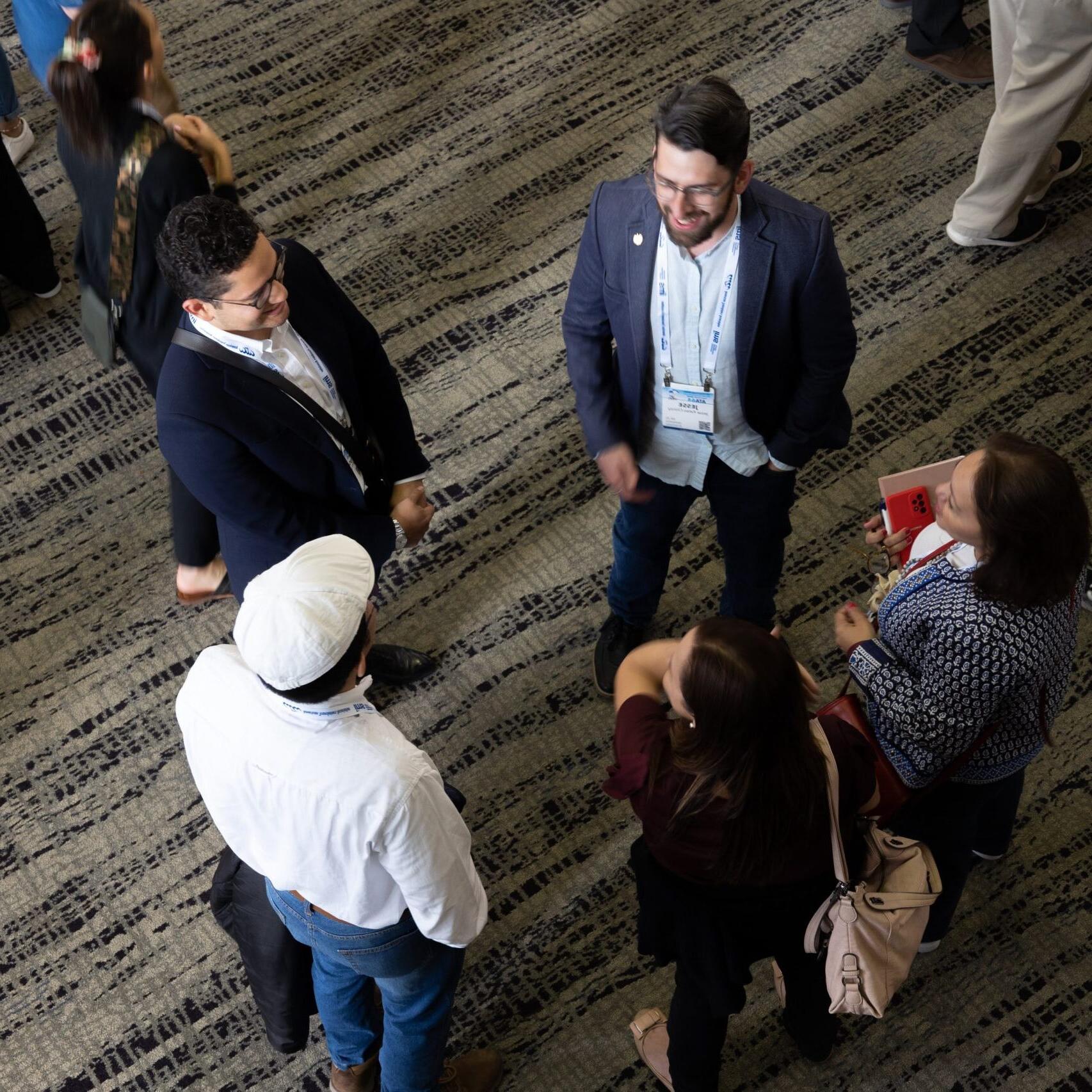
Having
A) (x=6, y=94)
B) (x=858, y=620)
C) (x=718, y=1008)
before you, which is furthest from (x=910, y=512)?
(x=6, y=94)

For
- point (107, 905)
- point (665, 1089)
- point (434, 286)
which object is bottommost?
point (665, 1089)

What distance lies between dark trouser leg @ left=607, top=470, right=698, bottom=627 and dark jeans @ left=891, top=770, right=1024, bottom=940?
864mm

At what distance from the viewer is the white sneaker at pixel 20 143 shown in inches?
166

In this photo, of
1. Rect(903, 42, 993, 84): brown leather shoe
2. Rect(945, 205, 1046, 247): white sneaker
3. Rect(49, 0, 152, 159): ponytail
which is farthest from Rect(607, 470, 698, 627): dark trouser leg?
Rect(903, 42, 993, 84): brown leather shoe

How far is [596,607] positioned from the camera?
328cm

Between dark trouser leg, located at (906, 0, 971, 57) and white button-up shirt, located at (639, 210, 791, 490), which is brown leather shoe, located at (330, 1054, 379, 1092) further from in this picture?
dark trouser leg, located at (906, 0, 971, 57)

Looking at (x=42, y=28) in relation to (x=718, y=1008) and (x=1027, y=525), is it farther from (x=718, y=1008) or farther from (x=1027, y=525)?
(x=718, y=1008)

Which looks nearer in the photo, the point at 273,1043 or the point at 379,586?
the point at 273,1043

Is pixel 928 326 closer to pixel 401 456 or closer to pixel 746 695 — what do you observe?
pixel 401 456

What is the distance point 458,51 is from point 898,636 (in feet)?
10.7

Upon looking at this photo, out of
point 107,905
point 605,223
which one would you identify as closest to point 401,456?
point 605,223

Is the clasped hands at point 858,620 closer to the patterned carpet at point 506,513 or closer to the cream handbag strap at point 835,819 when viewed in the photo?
the cream handbag strap at point 835,819

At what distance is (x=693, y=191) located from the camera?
6.79ft

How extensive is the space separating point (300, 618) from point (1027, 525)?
1.20m
